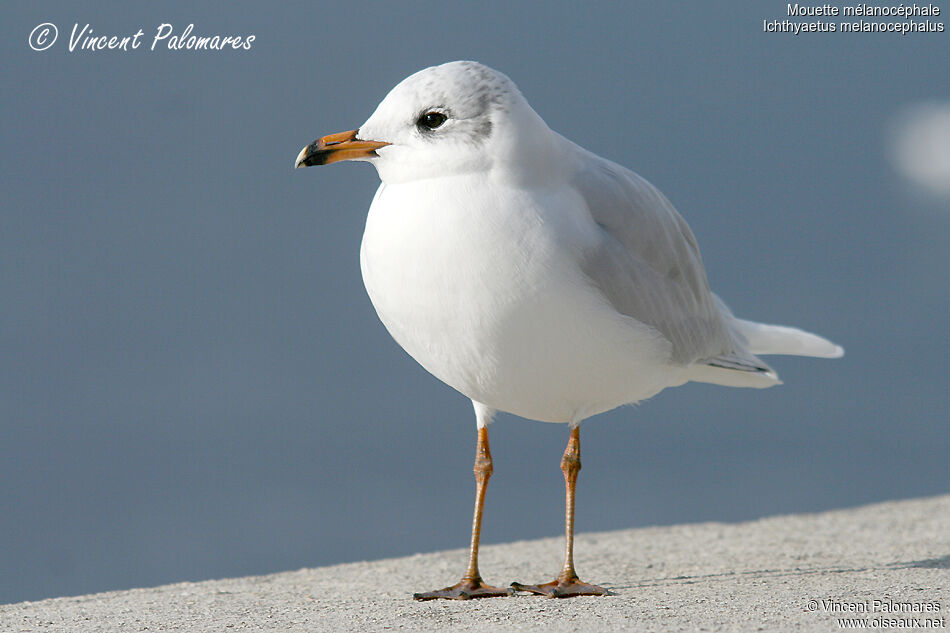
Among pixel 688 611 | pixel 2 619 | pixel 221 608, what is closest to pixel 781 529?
pixel 688 611

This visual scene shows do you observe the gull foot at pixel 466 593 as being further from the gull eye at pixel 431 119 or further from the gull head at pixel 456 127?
the gull eye at pixel 431 119

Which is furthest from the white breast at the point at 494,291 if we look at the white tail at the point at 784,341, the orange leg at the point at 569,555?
the white tail at the point at 784,341


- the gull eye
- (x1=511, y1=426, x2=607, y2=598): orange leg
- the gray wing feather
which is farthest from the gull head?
(x1=511, y1=426, x2=607, y2=598): orange leg

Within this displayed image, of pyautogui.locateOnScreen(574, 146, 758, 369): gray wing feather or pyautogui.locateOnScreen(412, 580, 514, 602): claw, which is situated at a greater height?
pyautogui.locateOnScreen(574, 146, 758, 369): gray wing feather

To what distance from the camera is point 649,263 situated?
4695 millimetres

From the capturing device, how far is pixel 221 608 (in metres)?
4.78

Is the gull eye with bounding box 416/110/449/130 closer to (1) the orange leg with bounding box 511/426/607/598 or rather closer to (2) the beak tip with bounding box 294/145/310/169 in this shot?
(2) the beak tip with bounding box 294/145/310/169

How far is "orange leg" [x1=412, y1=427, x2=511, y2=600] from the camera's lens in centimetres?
473

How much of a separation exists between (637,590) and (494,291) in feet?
5.17

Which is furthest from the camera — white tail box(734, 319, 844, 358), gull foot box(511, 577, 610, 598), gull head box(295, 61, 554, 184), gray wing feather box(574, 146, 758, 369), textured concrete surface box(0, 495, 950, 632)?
white tail box(734, 319, 844, 358)

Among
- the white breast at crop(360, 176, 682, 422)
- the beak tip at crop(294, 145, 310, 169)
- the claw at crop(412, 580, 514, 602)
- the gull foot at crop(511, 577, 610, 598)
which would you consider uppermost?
the beak tip at crop(294, 145, 310, 169)

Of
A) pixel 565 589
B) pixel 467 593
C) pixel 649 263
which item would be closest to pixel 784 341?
pixel 649 263

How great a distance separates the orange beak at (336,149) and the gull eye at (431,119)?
0.57ft

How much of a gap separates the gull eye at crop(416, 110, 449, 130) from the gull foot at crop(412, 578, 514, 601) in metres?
1.93
